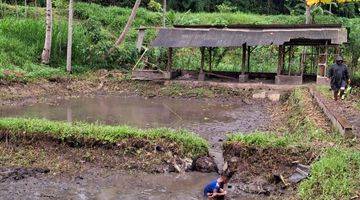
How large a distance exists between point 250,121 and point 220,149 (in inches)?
177

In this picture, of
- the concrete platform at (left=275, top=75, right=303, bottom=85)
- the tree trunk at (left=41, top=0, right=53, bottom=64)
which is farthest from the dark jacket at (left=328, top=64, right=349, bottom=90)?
the tree trunk at (left=41, top=0, right=53, bottom=64)

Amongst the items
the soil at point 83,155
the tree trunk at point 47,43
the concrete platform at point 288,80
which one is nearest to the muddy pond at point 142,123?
the soil at point 83,155

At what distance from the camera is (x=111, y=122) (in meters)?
16.5

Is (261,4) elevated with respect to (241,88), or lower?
elevated

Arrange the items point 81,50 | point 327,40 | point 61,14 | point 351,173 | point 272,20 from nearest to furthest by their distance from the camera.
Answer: point 351,173, point 327,40, point 81,50, point 61,14, point 272,20

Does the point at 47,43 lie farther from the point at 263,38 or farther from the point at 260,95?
the point at 260,95

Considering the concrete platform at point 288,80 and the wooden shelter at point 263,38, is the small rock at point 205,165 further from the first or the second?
the wooden shelter at point 263,38

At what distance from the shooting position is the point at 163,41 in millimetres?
25797

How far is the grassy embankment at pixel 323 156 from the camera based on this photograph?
841 centimetres

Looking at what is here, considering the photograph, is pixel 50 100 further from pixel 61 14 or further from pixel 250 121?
pixel 61 14

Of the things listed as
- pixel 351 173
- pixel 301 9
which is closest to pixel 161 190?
pixel 351 173

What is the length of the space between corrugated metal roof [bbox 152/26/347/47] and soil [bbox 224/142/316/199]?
43.5 feet

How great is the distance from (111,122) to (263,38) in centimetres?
1083

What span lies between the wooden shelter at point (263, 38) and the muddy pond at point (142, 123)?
367 centimetres
